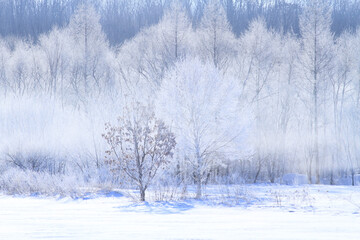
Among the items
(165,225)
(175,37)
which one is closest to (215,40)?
(175,37)

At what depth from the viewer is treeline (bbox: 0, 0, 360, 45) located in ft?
139

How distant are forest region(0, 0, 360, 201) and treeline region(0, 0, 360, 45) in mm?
14530

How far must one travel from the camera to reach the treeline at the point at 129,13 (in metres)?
42.4

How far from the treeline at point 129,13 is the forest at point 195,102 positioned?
14.5 meters

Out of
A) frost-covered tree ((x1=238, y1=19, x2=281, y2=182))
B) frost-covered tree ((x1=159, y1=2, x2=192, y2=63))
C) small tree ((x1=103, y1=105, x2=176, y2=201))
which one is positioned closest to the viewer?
small tree ((x1=103, y1=105, x2=176, y2=201))

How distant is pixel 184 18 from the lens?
24094 mm

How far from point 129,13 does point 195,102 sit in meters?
34.6

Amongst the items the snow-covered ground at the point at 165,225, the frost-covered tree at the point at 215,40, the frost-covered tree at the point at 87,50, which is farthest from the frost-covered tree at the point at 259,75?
the snow-covered ground at the point at 165,225

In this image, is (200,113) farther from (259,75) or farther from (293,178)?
(293,178)

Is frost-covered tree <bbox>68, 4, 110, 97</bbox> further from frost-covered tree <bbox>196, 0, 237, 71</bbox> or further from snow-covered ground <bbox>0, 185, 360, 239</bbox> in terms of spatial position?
snow-covered ground <bbox>0, 185, 360, 239</bbox>

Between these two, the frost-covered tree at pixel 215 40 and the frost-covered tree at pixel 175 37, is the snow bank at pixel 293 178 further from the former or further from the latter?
the frost-covered tree at pixel 175 37

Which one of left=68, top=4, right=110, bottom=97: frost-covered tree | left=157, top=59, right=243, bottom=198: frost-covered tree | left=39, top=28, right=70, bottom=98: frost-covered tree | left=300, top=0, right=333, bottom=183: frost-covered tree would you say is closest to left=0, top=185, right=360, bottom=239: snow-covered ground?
left=157, top=59, right=243, bottom=198: frost-covered tree

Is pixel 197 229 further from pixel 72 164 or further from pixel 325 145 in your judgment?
pixel 325 145

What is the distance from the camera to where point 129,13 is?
1859 inches
